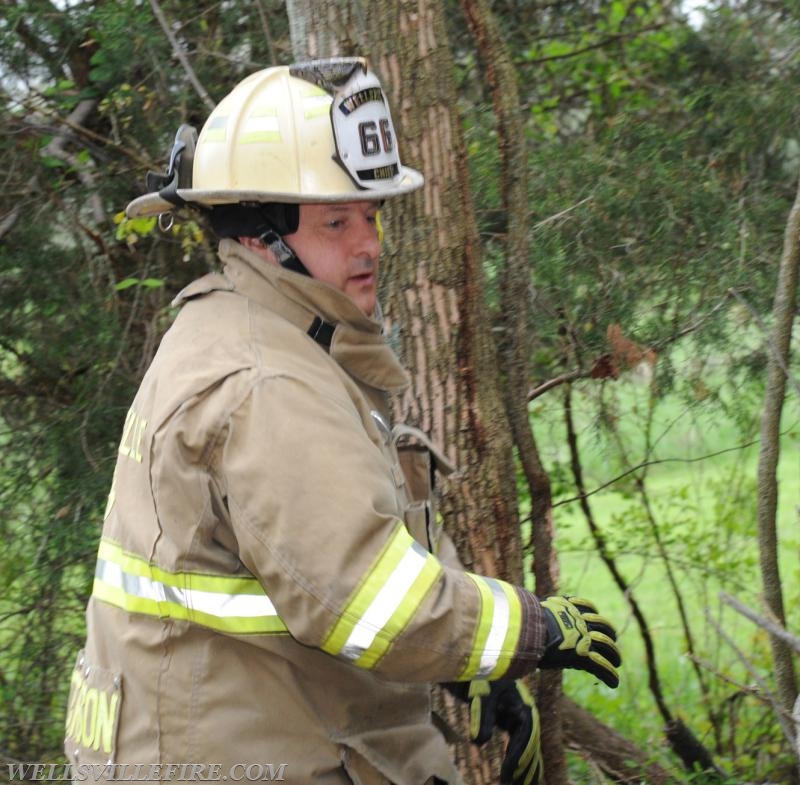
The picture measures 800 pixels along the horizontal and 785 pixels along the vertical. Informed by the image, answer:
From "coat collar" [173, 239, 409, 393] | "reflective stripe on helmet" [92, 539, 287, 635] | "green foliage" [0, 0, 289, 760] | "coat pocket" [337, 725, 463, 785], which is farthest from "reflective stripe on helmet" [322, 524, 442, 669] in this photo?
"green foliage" [0, 0, 289, 760]

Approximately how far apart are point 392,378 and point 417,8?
1379 mm

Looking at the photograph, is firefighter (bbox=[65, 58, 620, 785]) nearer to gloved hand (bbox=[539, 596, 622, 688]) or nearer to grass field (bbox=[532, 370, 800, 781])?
gloved hand (bbox=[539, 596, 622, 688])

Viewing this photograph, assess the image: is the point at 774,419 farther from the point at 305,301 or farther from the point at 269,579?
the point at 269,579

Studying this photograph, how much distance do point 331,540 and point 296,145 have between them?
3.10ft

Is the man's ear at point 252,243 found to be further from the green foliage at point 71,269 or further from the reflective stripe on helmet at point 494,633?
the green foliage at point 71,269

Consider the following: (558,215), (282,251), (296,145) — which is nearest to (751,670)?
(282,251)

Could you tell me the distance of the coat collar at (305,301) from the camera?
7.55 ft

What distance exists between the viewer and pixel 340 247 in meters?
2.42

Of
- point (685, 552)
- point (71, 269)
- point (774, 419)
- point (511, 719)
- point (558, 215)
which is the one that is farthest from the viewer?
point (685, 552)

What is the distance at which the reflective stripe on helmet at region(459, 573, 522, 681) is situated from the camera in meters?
2.09

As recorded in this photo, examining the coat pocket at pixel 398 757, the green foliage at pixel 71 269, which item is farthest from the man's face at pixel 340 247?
the green foliage at pixel 71 269

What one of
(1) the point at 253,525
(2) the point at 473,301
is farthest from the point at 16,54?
(1) the point at 253,525

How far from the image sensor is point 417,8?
322cm

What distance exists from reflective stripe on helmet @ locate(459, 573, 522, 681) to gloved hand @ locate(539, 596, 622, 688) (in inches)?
5.8
